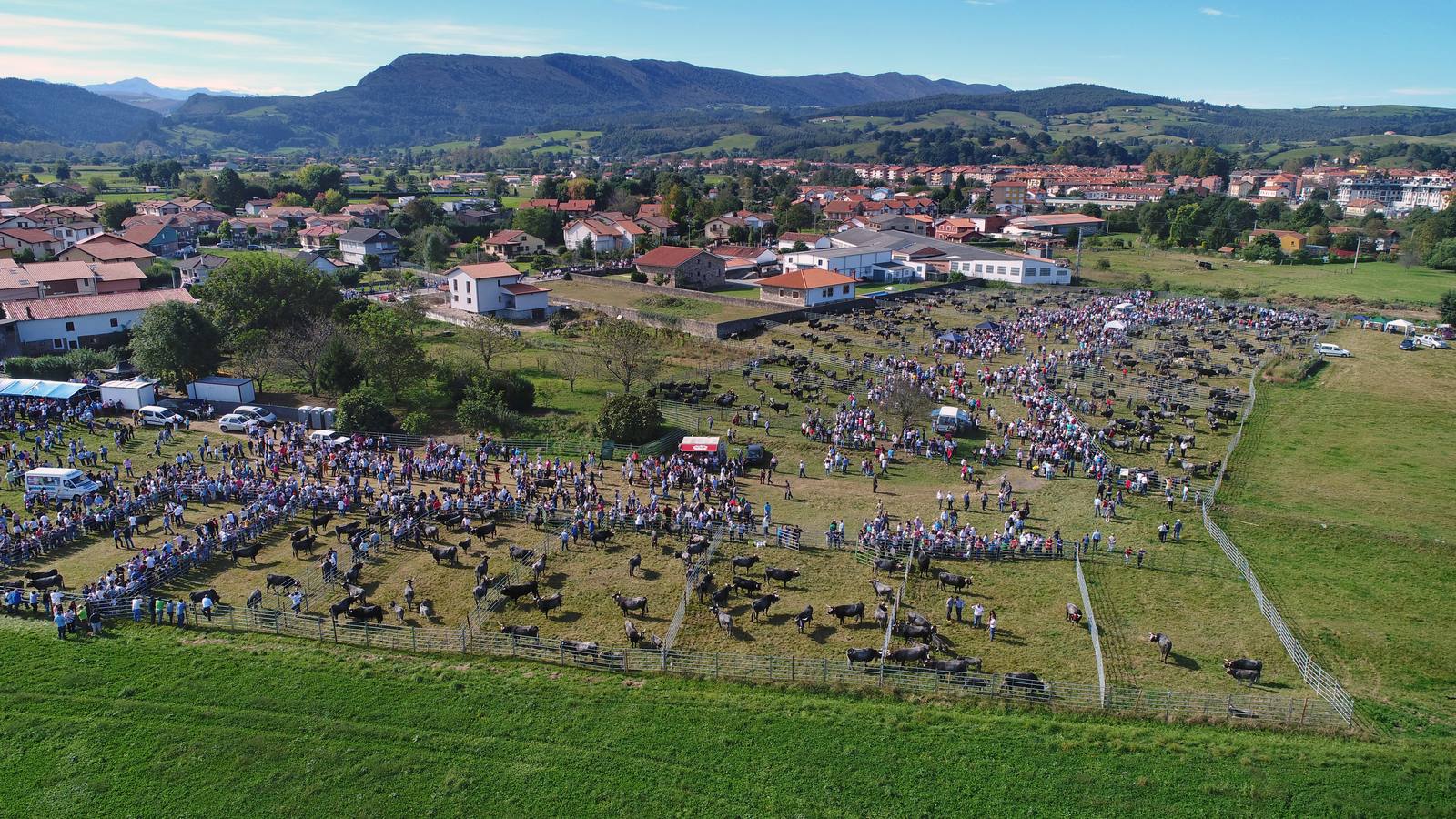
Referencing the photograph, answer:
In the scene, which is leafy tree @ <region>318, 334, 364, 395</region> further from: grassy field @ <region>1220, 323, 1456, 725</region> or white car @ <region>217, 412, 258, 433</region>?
grassy field @ <region>1220, 323, 1456, 725</region>

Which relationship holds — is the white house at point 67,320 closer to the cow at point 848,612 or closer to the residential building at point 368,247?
the residential building at point 368,247

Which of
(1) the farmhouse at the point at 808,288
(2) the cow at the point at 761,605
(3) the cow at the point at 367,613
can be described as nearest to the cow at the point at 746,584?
(2) the cow at the point at 761,605

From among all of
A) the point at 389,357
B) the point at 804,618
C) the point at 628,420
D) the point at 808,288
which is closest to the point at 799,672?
the point at 804,618

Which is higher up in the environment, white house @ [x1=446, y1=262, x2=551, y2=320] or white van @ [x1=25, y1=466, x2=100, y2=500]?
white house @ [x1=446, y1=262, x2=551, y2=320]

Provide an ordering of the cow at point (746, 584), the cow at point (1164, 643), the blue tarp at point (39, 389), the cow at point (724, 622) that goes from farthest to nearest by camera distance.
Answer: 1. the blue tarp at point (39, 389)
2. the cow at point (746, 584)
3. the cow at point (724, 622)
4. the cow at point (1164, 643)

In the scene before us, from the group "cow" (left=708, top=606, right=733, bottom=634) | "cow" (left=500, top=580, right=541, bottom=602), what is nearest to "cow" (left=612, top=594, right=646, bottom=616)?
"cow" (left=708, top=606, right=733, bottom=634)

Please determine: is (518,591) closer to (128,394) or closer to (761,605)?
(761,605)

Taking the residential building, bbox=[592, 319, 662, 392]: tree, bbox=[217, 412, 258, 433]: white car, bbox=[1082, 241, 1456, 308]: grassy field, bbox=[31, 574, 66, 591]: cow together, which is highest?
the residential building
